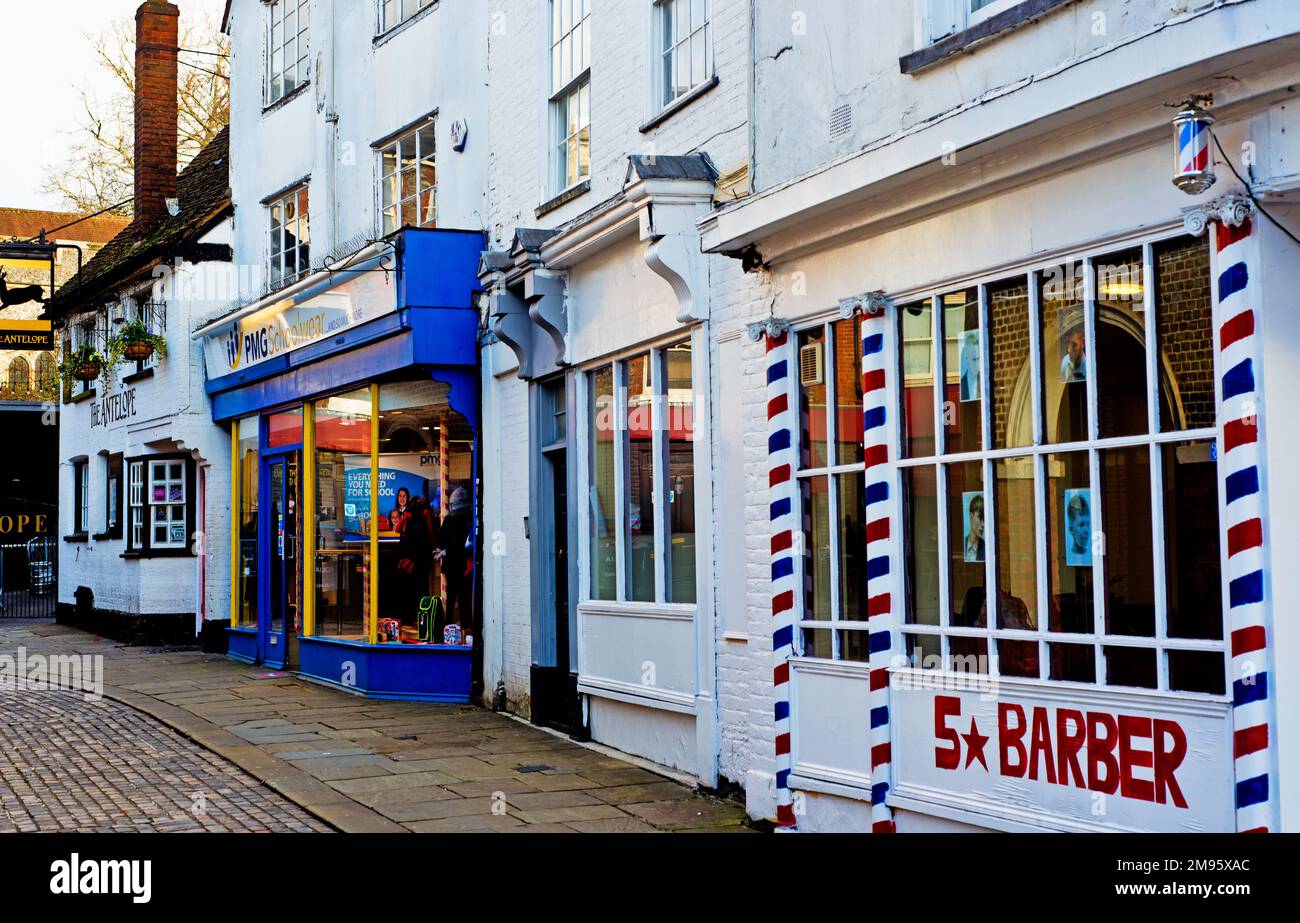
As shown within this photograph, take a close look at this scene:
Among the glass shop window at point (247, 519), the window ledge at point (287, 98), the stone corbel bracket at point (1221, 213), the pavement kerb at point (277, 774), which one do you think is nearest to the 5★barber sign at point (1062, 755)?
the stone corbel bracket at point (1221, 213)

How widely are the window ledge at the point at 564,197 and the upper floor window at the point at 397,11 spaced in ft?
10.9

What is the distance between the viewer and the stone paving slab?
8320 mm

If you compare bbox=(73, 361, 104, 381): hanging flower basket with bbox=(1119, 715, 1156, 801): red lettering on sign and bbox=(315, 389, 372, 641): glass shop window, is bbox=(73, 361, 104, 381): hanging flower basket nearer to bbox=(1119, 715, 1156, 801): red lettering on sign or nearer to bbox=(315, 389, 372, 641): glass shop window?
bbox=(315, 389, 372, 641): glass shop window

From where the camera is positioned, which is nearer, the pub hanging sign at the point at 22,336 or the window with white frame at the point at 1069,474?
the window with white frame at the point at 1069,474

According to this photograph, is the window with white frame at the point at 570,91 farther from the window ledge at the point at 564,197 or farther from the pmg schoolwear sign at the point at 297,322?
the pmg schoolwear sign at the point at 297,322

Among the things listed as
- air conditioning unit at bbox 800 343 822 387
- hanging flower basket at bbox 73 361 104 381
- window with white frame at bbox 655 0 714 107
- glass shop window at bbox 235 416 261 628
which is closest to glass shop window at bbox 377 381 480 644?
glass shop window at bbox 235 416 261 628

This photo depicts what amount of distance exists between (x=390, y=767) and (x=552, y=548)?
2.62 meters

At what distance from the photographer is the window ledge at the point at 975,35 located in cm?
612

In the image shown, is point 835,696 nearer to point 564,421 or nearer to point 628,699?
point 628,699

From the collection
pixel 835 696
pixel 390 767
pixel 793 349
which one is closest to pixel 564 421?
pixel 390 767

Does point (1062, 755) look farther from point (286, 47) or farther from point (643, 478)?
point (286, 47)

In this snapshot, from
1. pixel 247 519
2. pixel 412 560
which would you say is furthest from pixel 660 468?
pixel 247 519

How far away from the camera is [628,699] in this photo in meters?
10.3

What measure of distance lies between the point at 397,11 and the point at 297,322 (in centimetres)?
335
